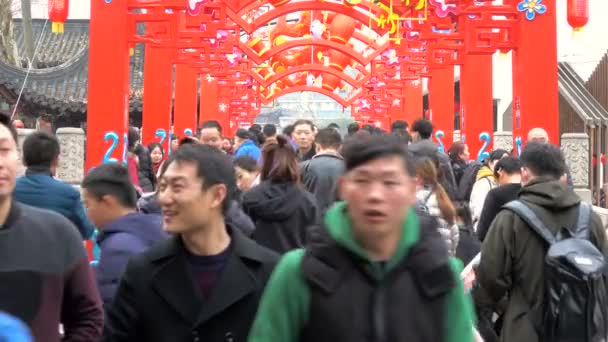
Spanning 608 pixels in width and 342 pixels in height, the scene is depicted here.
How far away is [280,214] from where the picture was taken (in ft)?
18.5

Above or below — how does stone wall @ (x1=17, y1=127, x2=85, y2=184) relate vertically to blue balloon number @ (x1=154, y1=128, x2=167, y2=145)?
below

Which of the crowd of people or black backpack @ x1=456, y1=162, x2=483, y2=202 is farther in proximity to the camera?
black backpack @ x1=456, y1=162, x2=483, y2=202

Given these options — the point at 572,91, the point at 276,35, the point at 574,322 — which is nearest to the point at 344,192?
the point at 574,322

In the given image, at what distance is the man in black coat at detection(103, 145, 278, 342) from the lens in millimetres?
2971

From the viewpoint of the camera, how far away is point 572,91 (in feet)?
61.8

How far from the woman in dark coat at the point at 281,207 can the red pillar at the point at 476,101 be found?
45.9ft

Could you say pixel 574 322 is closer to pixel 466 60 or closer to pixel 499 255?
pixel 499 255

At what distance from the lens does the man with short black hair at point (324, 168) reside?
6.88 m

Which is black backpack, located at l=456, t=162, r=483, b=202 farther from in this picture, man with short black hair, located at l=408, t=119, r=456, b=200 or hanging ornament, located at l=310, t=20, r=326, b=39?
hanging ornament, located at l=310, t=20, r=326, b=39

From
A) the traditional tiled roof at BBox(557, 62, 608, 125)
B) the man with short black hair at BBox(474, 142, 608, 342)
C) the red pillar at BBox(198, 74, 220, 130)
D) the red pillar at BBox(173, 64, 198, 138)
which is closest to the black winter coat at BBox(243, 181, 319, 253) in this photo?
the man with short black hair at BBox(474, 142, 608, 342)

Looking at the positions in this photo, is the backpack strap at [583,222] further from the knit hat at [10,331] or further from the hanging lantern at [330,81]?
the hanging lantern at [330,81]

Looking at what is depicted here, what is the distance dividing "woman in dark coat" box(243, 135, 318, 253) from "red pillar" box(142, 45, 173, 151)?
1476 cm

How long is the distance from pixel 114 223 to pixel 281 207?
1808 mm

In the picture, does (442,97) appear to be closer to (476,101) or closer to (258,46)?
(476,101)
